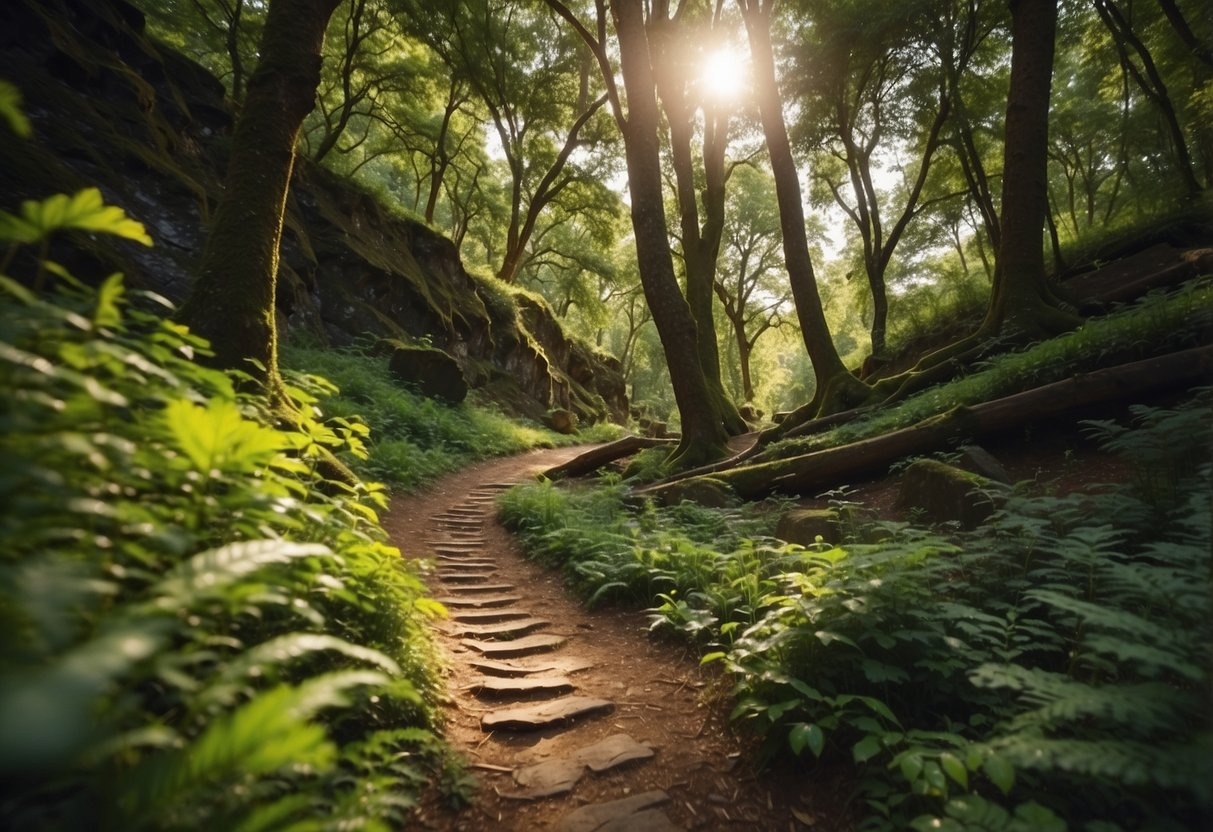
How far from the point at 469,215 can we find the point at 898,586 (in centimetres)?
2738

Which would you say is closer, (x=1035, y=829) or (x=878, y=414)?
(x=1035, y=829)

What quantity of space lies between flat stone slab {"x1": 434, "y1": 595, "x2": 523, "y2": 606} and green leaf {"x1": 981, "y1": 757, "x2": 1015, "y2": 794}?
3994 mm

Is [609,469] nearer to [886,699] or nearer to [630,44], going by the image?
[630,44]

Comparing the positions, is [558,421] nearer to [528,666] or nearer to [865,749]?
[528,666]

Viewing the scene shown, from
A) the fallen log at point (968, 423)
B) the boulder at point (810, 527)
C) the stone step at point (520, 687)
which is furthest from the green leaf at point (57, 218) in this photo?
the fallen log at point (968, 423)

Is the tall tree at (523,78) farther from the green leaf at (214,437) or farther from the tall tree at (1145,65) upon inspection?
the green leaf at (214,437)

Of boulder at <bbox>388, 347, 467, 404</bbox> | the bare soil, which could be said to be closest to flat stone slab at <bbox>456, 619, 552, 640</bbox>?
the bare soil

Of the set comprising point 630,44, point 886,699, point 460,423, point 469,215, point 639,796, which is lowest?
point 639,796

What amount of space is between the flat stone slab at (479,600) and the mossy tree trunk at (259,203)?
2391 mm

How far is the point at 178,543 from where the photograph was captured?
3.81 ft

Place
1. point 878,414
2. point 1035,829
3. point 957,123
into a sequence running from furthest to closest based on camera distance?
point 957,123 < point 878,414 < point 1035,829

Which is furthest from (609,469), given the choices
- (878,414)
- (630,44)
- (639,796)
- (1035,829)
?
(1035,829)

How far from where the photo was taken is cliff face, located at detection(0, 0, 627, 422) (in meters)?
7.57

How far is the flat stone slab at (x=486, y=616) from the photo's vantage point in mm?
4473
